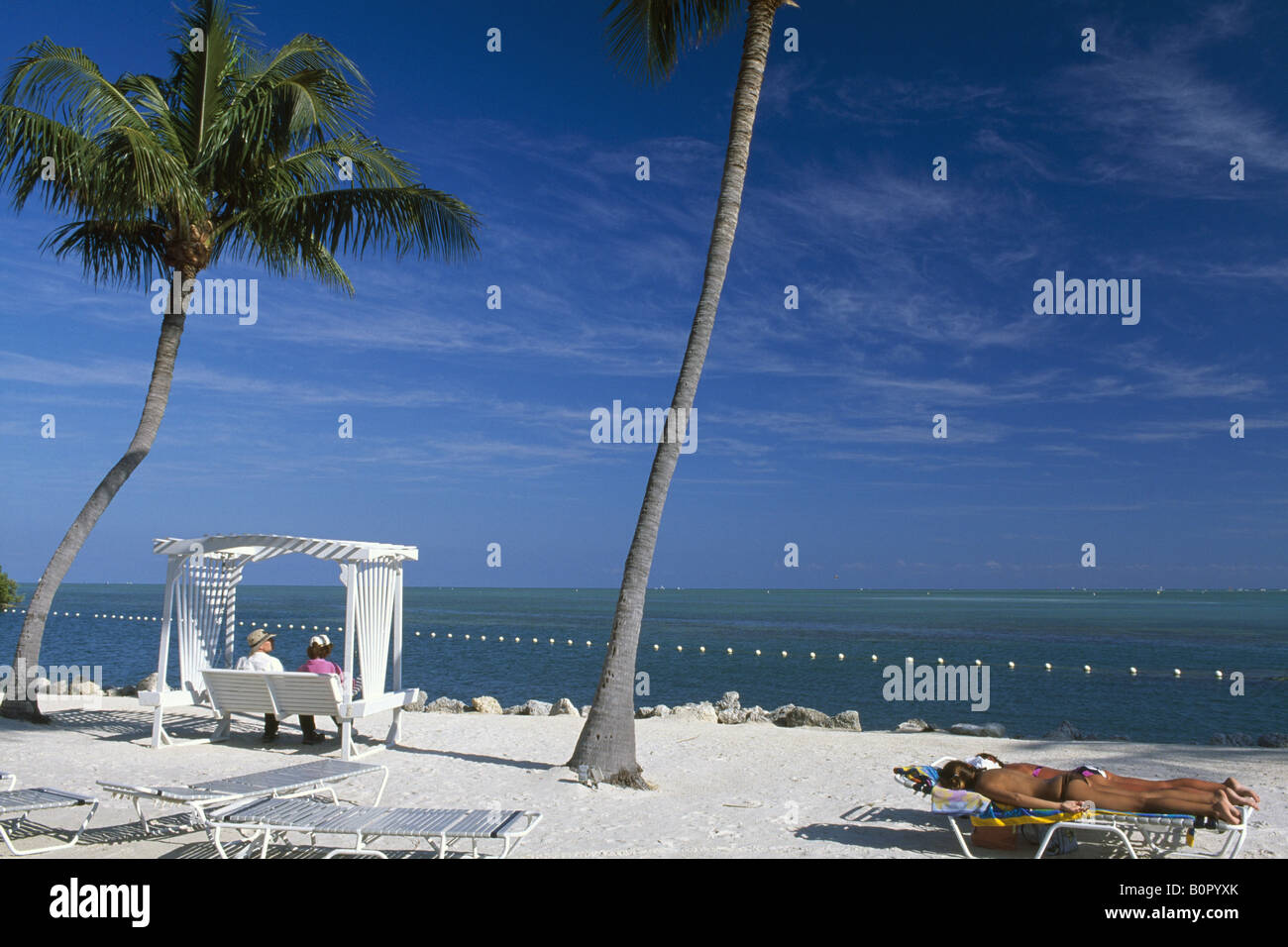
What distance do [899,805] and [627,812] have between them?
2.21 m

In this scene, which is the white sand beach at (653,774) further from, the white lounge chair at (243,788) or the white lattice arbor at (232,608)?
the white lattice arbor at (232,608)

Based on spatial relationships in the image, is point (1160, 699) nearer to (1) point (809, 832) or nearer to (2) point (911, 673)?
(2) point (911, 673)

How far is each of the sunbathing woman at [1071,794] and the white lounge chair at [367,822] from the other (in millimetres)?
2942

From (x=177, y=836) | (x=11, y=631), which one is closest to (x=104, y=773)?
(x=177, y=836)

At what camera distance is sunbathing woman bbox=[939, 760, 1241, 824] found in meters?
5.65

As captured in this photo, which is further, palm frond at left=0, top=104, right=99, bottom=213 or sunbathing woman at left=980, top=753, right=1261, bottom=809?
palm frond at left=0, top=104, right=99, bottom=213

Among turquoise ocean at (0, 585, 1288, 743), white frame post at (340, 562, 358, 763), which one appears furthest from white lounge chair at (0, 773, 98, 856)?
turquoise ocean at (0, 585, 1288, 743)

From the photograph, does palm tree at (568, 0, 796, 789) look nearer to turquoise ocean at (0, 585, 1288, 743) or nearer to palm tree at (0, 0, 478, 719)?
palm tree at (0, 0, 478, 719)

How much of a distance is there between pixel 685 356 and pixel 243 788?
5380 mm

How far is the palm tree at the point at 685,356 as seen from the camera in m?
8.60

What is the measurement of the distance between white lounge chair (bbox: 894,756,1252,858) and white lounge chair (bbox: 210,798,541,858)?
8.91 ft

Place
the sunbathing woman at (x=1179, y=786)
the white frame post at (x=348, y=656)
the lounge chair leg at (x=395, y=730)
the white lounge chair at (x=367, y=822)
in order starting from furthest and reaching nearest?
the lounge chair leg at (x=395, y=730)
the white frame post at (x=348, y=656)
the sunbathing woman at (x=1179, y=786)
the white lounge chair at (x=367, y=822)

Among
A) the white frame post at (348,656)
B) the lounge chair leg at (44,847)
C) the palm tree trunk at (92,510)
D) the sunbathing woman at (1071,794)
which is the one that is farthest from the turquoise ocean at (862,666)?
the lounge chair leg at (44,847)
